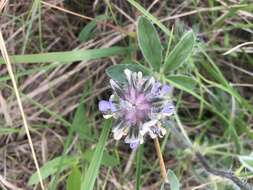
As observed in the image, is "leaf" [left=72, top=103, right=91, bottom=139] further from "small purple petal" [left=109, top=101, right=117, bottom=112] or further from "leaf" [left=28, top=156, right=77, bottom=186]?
"small purple petal" [left=109, top=101, right=117, bottom=112]

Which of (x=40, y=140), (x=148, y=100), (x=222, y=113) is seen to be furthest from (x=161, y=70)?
(x=40, y=140)

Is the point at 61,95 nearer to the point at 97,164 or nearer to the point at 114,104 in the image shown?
the point at 97,164

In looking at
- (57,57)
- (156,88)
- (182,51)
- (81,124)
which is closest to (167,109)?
(156,88)

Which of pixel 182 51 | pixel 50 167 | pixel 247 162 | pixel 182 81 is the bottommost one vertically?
pixel 50 167

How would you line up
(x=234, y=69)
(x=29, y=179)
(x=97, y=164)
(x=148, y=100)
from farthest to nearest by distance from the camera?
1. (x=234, y=69)
2. (x=29, y=179)
3. (x=97, y=164)
4. (x=148, y=100)

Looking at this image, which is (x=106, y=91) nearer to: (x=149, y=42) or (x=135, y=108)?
(x=149, y=42)

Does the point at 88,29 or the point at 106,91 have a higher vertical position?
the point at 88,29

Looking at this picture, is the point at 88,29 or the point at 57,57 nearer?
the point at 57,57
